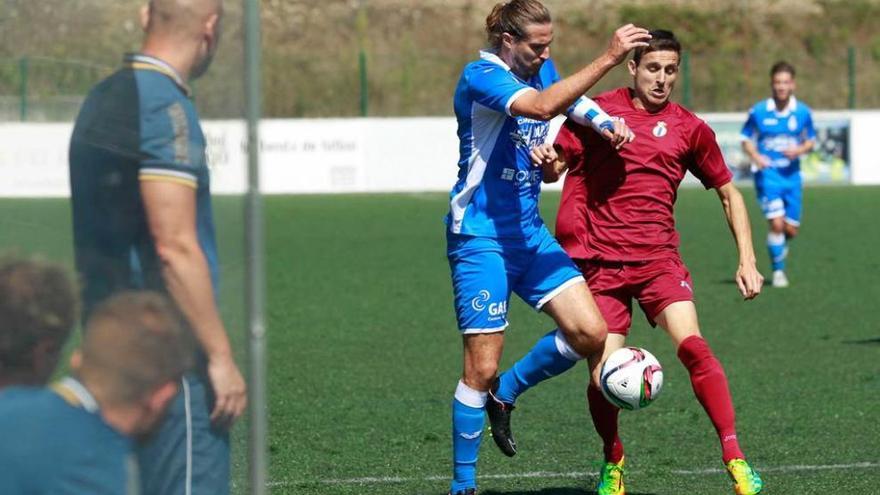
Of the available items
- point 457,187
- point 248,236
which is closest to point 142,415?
point 248,236

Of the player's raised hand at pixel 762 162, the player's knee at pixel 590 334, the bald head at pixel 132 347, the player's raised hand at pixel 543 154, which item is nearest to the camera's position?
the bald head at pixel 132 347

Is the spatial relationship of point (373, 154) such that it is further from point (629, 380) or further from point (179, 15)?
point (179, 15)

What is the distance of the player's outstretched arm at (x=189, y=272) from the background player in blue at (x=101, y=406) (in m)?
0.04

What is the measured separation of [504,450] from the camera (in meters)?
6.00

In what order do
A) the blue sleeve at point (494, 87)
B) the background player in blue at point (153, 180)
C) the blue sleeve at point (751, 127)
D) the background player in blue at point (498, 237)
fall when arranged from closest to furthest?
1. the background player in blue at point (153, 180)
2. the blue sleeve at point (494, 87)
3. the background player in blue at point (498, 237)
4. the blue sleeve at point (751, 127)

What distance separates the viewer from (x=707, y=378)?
5.67 metres

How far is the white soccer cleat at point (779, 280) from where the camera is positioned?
1325cm

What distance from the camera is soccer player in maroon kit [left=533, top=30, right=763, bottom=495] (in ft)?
19.3

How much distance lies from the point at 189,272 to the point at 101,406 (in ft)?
1.16

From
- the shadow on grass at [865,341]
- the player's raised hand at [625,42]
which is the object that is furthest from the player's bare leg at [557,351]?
the shadow on grass at [865,341]

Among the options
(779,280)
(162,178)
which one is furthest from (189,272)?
(779,280)

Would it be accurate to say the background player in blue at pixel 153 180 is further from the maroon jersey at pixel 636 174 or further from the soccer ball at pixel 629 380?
the maroon jersey at pixel 636 174

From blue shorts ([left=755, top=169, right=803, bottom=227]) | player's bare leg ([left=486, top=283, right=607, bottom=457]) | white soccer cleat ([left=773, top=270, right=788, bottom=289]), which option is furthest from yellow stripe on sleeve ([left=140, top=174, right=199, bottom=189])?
blue shorts ([left=755, top=169, right=803, bottom=227])

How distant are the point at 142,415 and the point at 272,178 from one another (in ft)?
73.5
